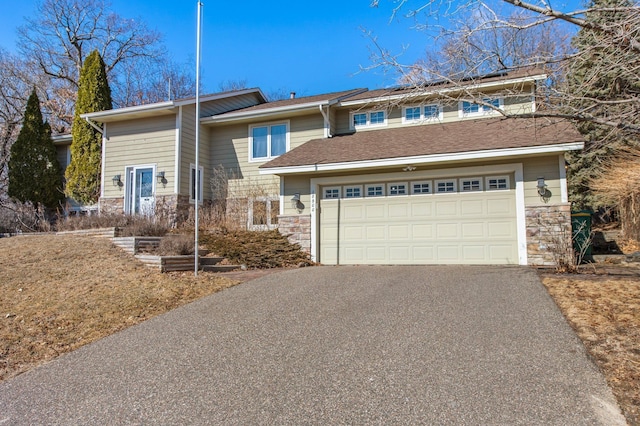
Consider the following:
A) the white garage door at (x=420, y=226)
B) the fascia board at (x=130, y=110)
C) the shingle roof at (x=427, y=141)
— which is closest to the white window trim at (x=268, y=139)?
the shingle roof at (x=427, y=141)

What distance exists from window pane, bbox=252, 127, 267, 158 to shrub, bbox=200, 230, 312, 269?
13.0ft

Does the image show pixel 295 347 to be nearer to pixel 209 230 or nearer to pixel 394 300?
pixel 394 300

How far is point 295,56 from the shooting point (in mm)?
12758

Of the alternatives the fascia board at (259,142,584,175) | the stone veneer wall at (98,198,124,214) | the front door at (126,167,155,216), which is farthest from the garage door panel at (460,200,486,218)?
the stone veneer wall at (98,198,124,214)

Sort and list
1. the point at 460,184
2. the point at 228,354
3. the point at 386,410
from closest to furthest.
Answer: the point at 386,410
the point at 228,354
the point at 460,184

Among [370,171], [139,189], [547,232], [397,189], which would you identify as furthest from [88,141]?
[547,232]

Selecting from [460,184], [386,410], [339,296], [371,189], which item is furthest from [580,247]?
[386,410]

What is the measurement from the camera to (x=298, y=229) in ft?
38.0

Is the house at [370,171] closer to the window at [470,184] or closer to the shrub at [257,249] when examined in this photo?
the window at [470,184]

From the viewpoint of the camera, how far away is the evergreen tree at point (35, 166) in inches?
637

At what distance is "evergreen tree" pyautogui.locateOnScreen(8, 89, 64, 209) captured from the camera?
16172 millimetres

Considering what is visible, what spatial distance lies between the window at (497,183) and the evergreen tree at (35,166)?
15716 millimetres

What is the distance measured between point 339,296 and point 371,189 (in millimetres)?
4852

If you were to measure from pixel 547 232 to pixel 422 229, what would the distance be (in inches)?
108
